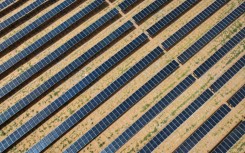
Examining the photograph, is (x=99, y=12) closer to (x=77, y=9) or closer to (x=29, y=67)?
(x=77, y=9)

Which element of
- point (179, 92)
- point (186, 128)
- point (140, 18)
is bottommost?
point (186, 128)

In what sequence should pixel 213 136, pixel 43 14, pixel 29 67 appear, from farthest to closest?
pixel 43 14 → pixel 29 67 → pixel 213 136

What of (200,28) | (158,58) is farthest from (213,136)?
(200,28)

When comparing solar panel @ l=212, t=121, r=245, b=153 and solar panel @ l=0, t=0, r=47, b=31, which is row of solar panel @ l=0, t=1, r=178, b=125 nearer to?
solar panel @ l=0, t=0, r=47, b=31

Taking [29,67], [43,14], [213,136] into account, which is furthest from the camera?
[43,14]

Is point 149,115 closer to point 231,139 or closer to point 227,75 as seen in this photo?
point 231,139

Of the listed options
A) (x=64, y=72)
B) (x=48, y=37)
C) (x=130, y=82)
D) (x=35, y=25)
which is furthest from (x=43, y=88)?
(x=130, y=82)
